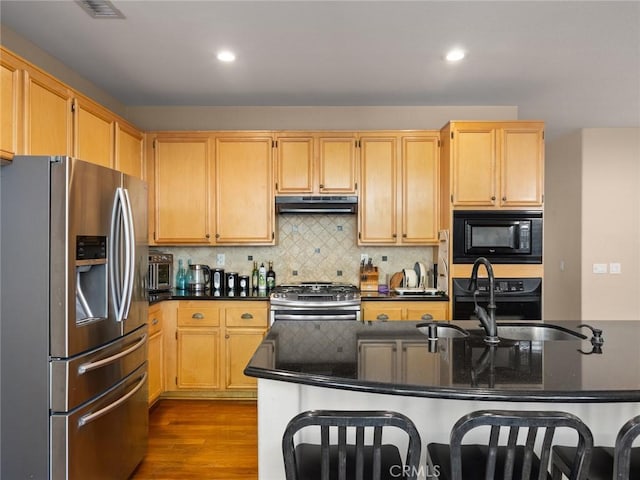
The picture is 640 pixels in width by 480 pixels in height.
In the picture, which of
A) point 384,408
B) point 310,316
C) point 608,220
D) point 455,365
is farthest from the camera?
point 608,220

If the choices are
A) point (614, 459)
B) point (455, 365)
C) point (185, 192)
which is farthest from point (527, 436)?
point (185, 192)

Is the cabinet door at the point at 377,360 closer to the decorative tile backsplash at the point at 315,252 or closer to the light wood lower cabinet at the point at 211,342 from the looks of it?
the light wood lower cabinet at the point at 211,342

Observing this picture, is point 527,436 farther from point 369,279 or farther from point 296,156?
point 296,156

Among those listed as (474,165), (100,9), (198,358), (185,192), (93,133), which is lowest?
(198,358)

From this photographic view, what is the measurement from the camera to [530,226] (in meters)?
3.60

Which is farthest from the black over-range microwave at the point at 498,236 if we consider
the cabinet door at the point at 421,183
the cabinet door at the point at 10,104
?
the cabinet door at the point at 10,104

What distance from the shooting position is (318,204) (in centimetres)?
392

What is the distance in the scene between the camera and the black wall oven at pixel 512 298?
11.8 feet

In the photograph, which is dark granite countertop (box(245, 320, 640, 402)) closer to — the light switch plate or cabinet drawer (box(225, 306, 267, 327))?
cabinet drawer (box(225, 306, 267, 327))

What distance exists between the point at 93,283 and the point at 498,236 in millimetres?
3079

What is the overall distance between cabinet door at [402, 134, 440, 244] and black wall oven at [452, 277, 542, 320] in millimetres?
606

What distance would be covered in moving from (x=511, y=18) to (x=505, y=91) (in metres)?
1.38

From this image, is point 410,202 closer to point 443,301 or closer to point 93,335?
point 443,301

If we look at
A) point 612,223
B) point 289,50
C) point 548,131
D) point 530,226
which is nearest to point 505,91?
point 530,226
